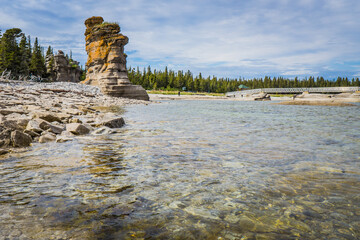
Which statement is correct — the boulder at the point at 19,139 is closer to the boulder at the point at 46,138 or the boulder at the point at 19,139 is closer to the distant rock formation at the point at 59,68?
the boulder at the point at 46,138

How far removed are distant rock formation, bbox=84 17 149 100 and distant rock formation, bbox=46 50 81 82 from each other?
2576 cm

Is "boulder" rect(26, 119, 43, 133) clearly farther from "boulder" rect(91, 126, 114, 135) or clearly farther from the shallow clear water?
"boulder" rect(91, 126, 114, 135)

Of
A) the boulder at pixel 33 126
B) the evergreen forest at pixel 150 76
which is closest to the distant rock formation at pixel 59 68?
the evergreen forest at pixel 150 76

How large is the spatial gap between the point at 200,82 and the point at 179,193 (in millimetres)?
91903

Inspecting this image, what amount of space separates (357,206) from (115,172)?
314cm

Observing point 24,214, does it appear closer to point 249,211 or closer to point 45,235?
point 45,235

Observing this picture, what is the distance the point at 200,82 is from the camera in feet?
305

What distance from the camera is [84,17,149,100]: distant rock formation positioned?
31.7 m

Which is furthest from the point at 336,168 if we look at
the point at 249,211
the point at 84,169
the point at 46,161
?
the point at 46,161

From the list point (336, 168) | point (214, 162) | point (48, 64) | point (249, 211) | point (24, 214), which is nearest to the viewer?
point (24, 214)

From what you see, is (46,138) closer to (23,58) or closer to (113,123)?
(113,123)

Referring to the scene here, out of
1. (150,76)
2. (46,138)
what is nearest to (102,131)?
(46,138)

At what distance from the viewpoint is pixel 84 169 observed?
12.1 feet

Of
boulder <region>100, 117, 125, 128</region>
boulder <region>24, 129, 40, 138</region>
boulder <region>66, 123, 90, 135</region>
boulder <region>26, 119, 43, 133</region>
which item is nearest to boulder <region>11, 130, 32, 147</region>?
boulder <region>24, 129, 40, 138</region>
